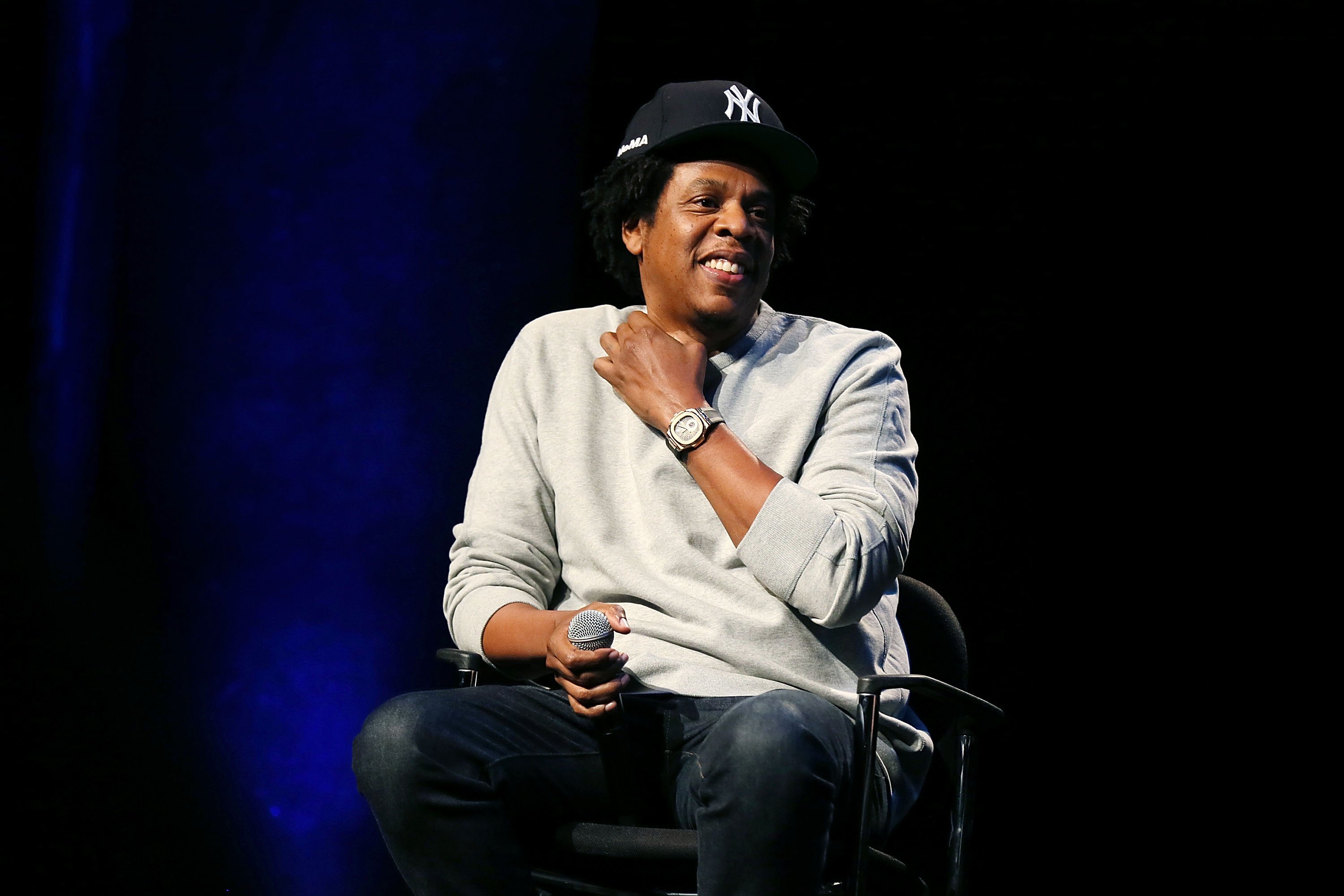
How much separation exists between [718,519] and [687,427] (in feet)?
0.52

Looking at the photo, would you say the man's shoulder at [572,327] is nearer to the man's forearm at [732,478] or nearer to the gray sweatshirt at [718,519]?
the gray sweatshirt at [718,519]

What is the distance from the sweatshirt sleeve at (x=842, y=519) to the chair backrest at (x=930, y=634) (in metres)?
0.33

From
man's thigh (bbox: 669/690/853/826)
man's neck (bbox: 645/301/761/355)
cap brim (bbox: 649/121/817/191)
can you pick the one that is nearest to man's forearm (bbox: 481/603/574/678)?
man's thigh (bbox: 669/690/853/826)

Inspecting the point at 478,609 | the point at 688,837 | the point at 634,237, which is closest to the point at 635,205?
the point at 634,237

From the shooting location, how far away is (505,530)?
1.70 m

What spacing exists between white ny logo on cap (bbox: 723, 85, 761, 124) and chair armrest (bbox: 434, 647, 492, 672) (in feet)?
3.08

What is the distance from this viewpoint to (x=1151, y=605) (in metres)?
2.34

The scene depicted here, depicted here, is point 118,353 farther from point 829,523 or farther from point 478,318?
point 829,523

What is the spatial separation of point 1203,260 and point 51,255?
2.32 meters

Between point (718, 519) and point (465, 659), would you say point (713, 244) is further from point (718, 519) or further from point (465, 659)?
point (465, 659)

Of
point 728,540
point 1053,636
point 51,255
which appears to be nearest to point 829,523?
point 728,540

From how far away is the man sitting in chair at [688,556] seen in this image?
134 centimetres

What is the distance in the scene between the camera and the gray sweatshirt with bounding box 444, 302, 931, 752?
1.47m

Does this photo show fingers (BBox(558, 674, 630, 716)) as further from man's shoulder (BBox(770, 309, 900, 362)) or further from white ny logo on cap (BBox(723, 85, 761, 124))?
white ny logo on cap (BBox(723, 85, 761, 124))
